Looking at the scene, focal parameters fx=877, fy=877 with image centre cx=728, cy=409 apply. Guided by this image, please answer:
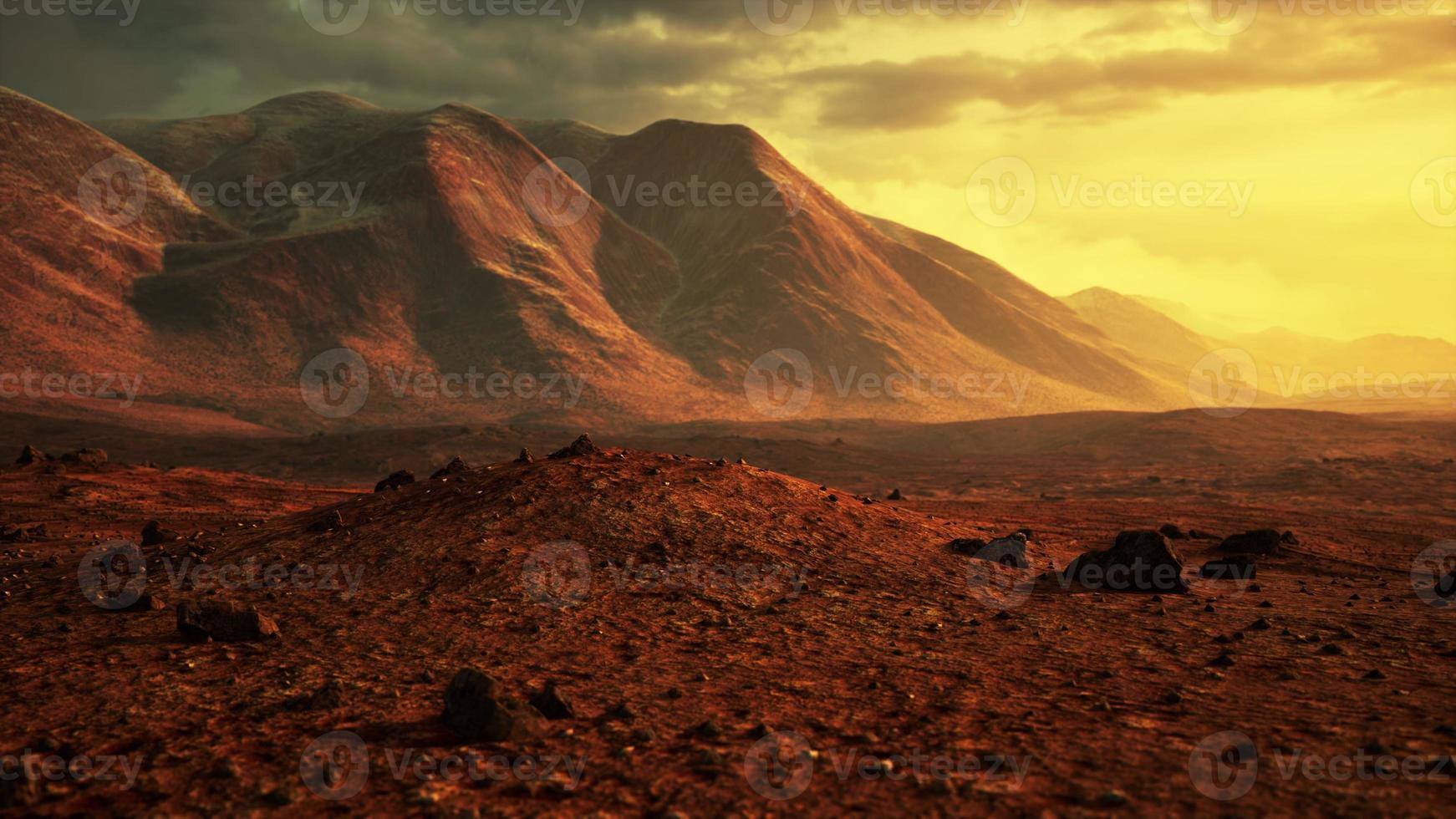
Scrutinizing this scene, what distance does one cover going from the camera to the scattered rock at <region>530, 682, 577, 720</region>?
9414mm

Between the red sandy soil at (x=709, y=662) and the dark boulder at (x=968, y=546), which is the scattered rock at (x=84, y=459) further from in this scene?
the dark boulder at (x=968, y=546)

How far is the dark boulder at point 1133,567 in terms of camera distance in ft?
55.5

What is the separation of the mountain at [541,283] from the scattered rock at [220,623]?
8129 cm

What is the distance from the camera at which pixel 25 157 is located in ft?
325

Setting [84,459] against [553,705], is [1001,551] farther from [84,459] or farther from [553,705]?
[84,459]

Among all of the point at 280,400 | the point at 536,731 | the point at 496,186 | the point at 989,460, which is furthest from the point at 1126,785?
the point at 496,186

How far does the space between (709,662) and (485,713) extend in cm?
365

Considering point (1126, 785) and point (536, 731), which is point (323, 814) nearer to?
point (536, 731)

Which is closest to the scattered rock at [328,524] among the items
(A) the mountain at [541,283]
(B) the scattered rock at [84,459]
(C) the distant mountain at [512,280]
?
(B) the scattered rock at [84,459]

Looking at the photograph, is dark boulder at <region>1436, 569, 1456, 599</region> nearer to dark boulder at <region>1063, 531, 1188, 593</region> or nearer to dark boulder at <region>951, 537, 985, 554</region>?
dark boulder at <region>1063, 531, 1188, 593</region>

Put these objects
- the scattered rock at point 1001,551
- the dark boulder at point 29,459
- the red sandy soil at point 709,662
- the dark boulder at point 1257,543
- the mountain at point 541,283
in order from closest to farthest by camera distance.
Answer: the red sandy soil at point 709,662, the scattered rock at point 1001,551, the dark boulder at point 1257,543, the dark boulder at point 29,459, the mountain at point 541,283

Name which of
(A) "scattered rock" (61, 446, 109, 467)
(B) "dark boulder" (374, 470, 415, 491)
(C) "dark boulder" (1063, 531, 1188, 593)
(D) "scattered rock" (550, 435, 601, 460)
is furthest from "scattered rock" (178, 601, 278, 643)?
(A) "scattered rock" (61, 446, 109, 467)

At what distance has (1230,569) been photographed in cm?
1941

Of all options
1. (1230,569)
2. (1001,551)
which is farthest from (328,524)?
(1230,569)
